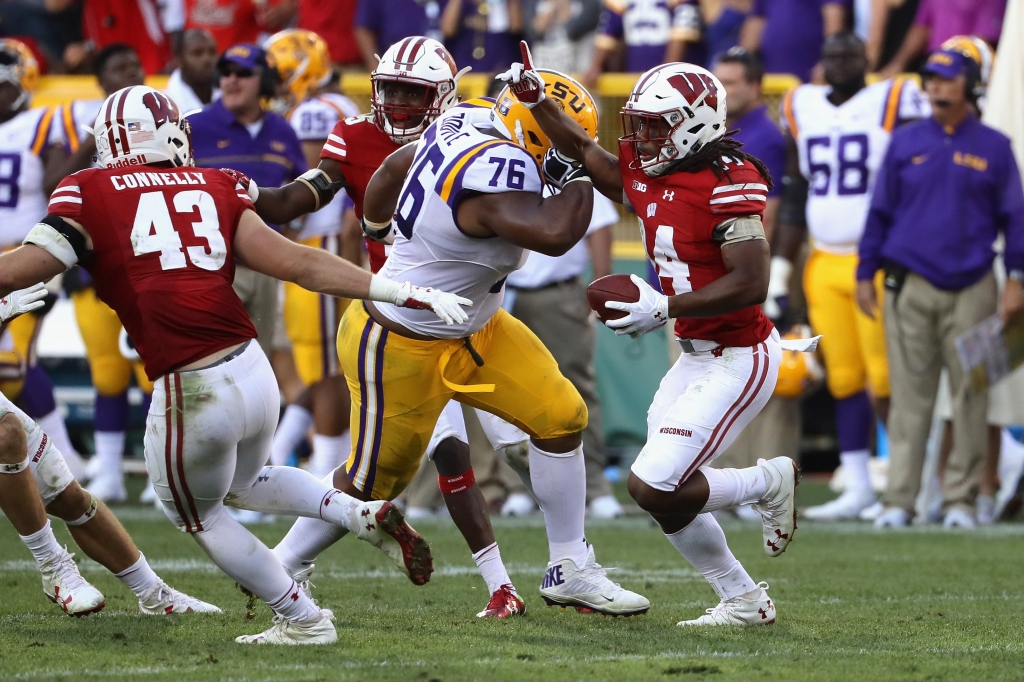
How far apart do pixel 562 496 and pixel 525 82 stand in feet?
4.49

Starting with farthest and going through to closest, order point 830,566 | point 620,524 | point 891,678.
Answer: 1. point 620,524
2. point 830,566
3. point 891,678

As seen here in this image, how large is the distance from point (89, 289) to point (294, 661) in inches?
185

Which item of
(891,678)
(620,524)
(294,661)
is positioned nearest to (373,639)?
(294,661)

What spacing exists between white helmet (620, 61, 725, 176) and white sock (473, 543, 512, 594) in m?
1.40

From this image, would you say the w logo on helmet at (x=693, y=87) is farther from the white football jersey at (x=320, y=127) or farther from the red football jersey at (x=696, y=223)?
the white football jersey at (x=320, y=127)

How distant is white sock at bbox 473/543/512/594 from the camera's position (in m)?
5.05

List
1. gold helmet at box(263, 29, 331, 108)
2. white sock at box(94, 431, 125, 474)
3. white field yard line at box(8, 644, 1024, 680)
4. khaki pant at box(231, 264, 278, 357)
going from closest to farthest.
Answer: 1. white field yard line at box(8, 644, 1024, 680)
2. khaki pant at box(231, 264, 278, 357)
3. white sock at box(94, 431, 125, 474)
4. gold helmet at box(263, 29, 331, 108)

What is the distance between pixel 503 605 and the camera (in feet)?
16.2

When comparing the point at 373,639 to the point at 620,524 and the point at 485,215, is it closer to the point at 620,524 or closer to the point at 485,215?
the point at 485,215

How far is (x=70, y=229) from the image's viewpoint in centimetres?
414

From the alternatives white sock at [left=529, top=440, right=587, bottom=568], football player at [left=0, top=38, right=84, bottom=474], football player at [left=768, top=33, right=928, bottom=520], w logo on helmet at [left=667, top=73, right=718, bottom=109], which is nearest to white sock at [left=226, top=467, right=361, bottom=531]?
white sock at [left=529, top=440, right=587, bottom=568]

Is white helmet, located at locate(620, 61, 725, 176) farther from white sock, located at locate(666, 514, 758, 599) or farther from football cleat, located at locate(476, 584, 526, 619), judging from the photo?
football cleat, located at locate(476, 584, 526, 619)

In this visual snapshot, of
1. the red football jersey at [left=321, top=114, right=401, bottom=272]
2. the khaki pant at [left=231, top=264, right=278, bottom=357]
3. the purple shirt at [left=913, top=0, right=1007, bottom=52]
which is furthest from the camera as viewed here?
the purple shirt at [left=913, top=0, right=1007, bottom=52]

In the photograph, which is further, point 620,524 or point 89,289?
point 89,289
